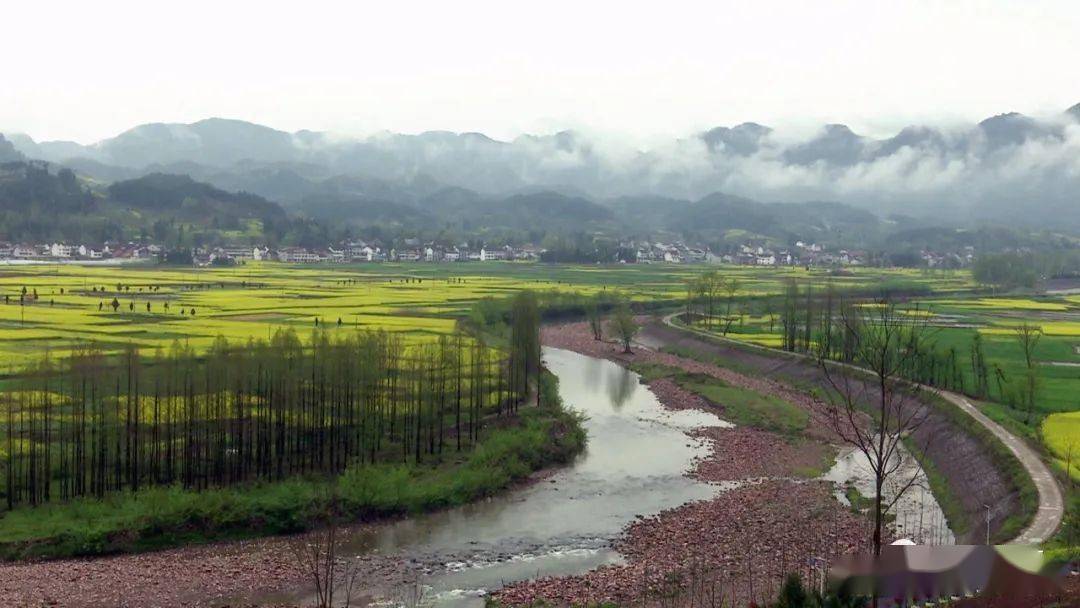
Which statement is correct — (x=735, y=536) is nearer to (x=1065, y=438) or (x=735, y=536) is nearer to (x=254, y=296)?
(x=1065, y=438)

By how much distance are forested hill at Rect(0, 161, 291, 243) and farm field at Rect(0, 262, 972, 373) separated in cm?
2888

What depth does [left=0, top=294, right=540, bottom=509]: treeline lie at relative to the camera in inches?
1032

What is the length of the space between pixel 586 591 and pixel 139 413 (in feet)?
54.1

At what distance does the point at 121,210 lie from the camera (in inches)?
6176

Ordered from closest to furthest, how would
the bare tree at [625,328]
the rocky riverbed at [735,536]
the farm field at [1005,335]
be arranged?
1. the rocky riverbed at [735,536]
2. the farm field at [1005,335]
3. the bare tree at [625,328]

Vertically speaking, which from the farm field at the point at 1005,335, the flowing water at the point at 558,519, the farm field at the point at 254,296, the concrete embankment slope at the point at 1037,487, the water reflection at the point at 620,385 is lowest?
the flowing water at the point at 558,519

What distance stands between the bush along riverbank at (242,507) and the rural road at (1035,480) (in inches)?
641

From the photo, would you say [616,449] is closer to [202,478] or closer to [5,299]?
[202,478]

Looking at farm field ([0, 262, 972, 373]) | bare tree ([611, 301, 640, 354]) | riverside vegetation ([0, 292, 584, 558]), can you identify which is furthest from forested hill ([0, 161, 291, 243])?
riverside vegetation ([0, 292, 584, 558])

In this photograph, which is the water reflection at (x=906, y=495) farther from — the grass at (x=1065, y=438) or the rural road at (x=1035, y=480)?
the grass at (x=1065, y=438)

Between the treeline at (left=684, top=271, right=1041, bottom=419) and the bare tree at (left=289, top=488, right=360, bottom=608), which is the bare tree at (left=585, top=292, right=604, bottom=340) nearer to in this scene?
the treeline at (left=684, top=271, right=1041, bottom=419)

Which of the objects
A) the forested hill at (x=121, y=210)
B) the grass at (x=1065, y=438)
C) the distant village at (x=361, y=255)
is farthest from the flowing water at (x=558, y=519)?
the forested hill at (x=121, y=210)

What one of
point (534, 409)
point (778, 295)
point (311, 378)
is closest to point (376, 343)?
point (311, 378)

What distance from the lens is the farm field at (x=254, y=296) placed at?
50.1 metres
